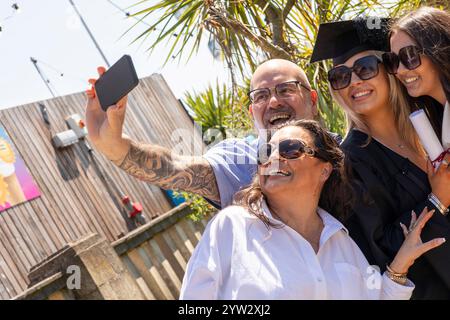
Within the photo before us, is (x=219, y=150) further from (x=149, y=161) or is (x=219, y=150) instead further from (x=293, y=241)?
(x=293, y=241)

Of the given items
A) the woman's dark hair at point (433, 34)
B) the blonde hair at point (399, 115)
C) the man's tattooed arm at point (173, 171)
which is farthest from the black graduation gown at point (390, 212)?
the man's tattooed arm at point (173, 171)

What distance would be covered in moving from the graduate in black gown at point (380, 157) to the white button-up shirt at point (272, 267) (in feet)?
0.44

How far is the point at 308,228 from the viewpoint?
6.49 ft

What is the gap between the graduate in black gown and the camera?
6.64ft

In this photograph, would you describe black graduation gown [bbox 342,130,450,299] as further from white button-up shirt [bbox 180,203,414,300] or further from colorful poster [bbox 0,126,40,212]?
colorful poster [bbox 0,126,40,212]

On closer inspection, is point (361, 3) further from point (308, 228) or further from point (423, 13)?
point (308, 228)

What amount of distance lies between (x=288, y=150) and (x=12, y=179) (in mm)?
4325

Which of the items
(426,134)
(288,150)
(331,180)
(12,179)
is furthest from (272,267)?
(12,179)

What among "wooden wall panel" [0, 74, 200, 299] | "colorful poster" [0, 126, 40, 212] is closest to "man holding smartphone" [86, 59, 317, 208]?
"wooden wall panel" [0, 74, 200, 299]

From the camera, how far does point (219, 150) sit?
7.72 feet

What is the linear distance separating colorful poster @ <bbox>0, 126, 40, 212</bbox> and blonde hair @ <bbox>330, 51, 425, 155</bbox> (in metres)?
4.16

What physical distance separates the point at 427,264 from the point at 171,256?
392 cm
